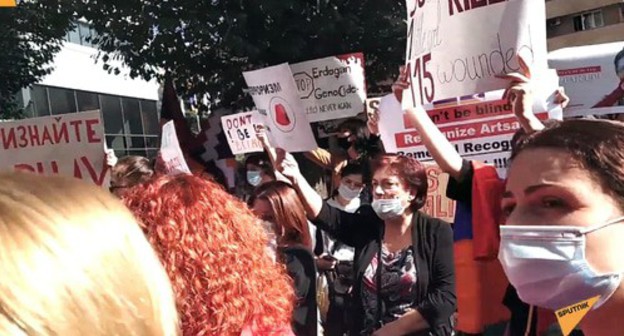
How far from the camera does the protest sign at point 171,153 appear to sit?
220 inches

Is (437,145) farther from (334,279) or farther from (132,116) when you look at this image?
(132,116)

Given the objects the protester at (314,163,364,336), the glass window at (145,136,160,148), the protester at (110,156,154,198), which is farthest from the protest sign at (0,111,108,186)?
the glass window at (145,136,160,148)

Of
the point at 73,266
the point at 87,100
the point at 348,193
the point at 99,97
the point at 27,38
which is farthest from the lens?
the point at 99,97

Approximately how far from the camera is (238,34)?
11.4m

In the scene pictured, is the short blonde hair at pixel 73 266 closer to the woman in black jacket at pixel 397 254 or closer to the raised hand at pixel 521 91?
the raised hand at pixel 521 91

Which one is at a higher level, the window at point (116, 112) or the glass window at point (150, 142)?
the window at point (116, 112)

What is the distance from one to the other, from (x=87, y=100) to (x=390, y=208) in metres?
30.0

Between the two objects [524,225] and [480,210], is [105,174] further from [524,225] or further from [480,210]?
[524,225]

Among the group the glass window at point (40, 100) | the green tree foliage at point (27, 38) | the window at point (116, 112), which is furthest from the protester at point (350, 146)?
the glass window at point (40, 100)

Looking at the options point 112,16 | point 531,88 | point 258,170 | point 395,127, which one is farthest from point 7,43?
point 531,88

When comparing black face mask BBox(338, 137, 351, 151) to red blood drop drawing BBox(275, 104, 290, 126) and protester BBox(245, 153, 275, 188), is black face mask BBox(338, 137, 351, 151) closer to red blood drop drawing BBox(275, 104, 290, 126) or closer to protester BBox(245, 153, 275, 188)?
protester BBox(245, 153, 275, 188)

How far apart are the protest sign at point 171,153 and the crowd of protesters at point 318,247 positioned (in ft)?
3.09

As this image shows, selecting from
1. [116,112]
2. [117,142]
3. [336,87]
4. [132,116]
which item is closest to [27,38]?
[336,87]

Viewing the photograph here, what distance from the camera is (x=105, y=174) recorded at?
5324 millimetres
